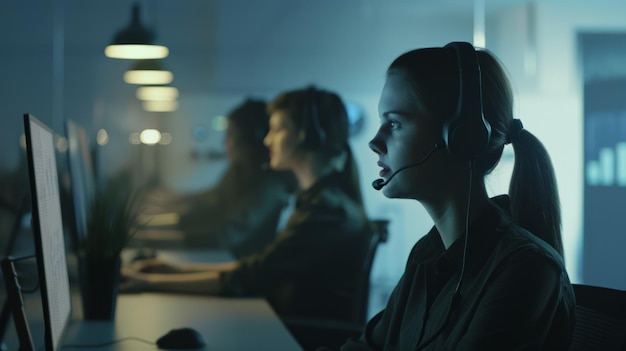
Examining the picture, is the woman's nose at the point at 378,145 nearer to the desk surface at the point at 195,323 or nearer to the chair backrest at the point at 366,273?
the desk surface at the point at 195,323

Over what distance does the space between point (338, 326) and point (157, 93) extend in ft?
6.77

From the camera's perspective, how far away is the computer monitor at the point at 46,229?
1090mm

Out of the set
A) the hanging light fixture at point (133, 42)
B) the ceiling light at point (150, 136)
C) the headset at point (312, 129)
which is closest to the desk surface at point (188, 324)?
the headset at point (312, 129)

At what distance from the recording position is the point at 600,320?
1.33 metres

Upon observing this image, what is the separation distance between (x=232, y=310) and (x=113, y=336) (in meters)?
0.46

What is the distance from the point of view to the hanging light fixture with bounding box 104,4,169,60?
411 centimetres

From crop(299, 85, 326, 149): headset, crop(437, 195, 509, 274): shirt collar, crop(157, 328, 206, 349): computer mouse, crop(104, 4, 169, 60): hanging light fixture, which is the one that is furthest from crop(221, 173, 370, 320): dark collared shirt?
crop(104, 4, 169, 60): hanging light fixture

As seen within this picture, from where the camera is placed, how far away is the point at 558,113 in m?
4.18

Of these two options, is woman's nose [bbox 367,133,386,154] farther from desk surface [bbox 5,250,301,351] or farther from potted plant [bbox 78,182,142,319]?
potted plant [bbox 78,182,142,319]

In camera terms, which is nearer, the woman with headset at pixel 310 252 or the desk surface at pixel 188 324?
the desk surface at pixel 188 324

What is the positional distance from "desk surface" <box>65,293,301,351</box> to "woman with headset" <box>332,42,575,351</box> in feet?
1.80

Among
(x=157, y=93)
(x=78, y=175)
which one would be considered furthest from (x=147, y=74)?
(x=78, y=175)

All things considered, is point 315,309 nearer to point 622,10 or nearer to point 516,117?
point 516,117

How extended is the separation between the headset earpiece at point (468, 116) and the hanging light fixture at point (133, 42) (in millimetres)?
2972
